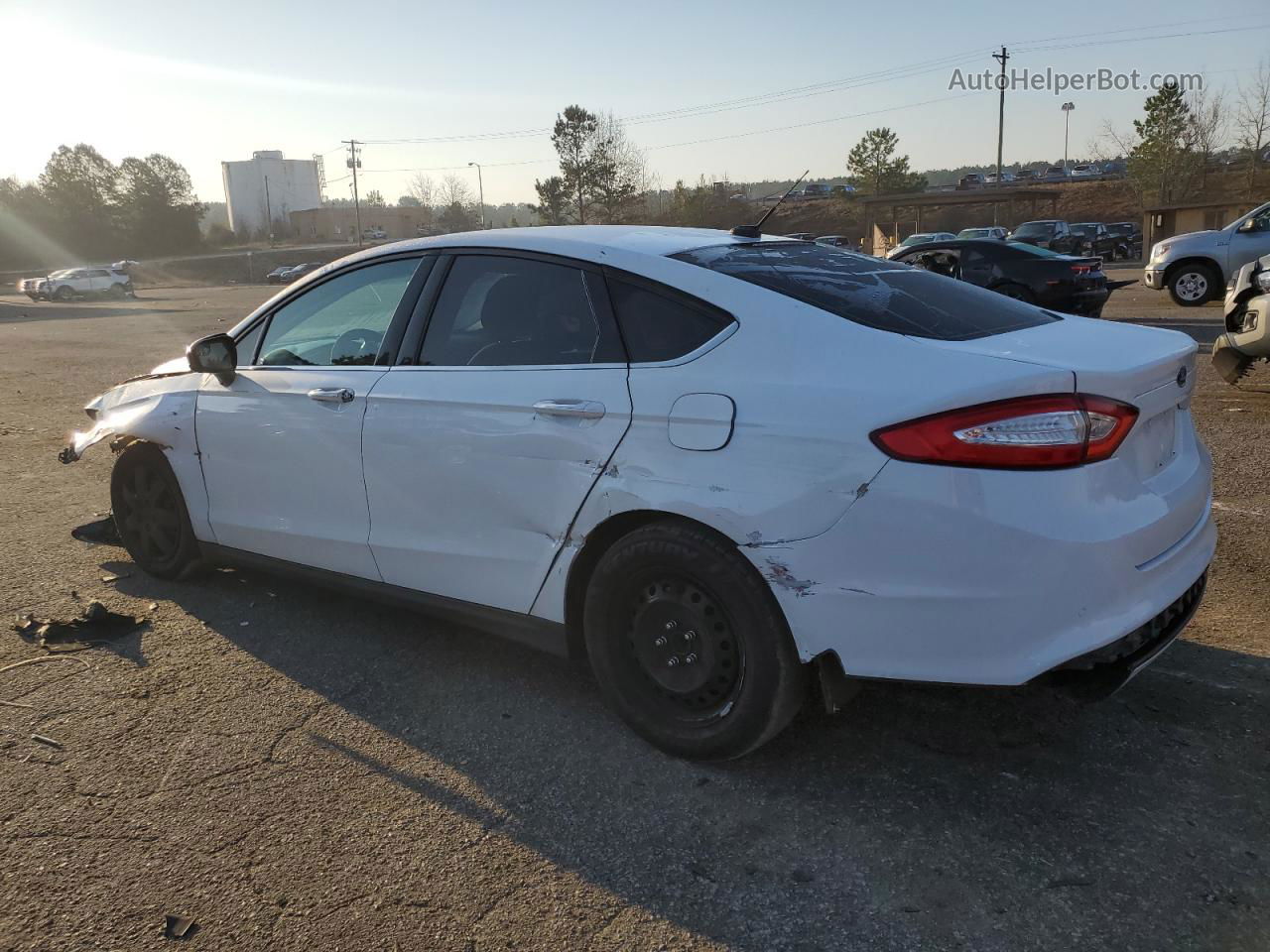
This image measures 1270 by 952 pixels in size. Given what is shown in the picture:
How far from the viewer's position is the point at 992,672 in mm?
2449

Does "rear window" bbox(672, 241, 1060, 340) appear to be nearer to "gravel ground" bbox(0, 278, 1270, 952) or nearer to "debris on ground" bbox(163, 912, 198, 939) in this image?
"gravel ground" bbox(0, 278, 1270, 952)

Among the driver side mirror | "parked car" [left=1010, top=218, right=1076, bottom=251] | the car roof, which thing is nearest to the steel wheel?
the car roof

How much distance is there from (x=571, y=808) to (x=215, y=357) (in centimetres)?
263

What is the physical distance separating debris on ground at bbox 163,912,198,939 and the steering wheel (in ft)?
6.77

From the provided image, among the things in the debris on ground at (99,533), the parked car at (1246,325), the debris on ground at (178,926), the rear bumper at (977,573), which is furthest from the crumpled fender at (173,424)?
the parked car at (1246,325)

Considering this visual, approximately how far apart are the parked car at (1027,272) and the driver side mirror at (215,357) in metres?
11.1

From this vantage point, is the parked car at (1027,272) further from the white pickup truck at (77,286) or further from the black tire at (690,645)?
the white pickup truck at (77,286)

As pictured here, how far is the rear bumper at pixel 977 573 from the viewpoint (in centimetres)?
236

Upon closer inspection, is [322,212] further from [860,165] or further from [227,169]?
[860,165]

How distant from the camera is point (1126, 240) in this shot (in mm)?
43594

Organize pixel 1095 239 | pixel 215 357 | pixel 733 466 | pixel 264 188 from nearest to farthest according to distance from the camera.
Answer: pixel 733 466
pixel 215 357
pixel 1095 239
pixel 264 188

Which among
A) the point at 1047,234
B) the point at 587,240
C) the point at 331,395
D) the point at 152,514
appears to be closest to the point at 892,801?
the point at 587,240

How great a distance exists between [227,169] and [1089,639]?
534 feet

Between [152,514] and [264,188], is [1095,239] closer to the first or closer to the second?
[152,514]
